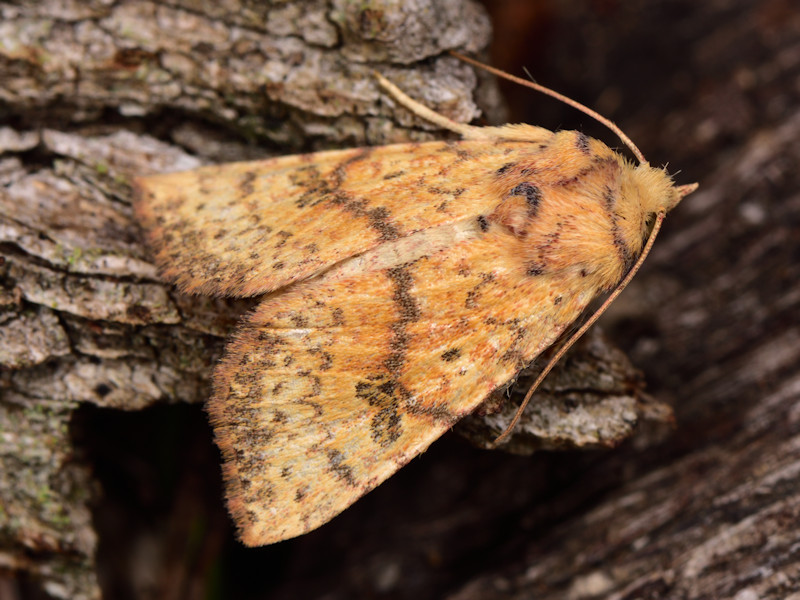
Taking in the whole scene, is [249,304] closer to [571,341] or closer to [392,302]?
[392,302]

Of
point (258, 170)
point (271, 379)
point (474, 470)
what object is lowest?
point (474, 470)

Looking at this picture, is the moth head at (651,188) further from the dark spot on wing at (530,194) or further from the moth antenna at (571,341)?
the dark spot on wing at (530,194)

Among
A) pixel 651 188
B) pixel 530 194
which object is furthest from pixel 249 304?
pixel 651 188

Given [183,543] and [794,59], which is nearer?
[183,543]

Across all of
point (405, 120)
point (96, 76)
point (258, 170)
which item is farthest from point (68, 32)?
point (405, 120)

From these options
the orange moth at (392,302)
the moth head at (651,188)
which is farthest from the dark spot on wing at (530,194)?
the moth head at (651,188)

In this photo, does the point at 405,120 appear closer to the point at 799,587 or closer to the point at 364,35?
the point at 364,35

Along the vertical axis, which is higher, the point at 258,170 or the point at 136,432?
the point at 258,170

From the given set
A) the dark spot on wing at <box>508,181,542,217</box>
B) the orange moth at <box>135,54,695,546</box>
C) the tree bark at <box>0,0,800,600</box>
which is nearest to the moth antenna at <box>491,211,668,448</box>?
the orange moth at <box>135,54,695,546</box>

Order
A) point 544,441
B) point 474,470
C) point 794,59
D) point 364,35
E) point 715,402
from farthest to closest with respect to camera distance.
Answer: point 794,59 < point 474,470 < point 715,402 < point 364,35 < point 544,441
